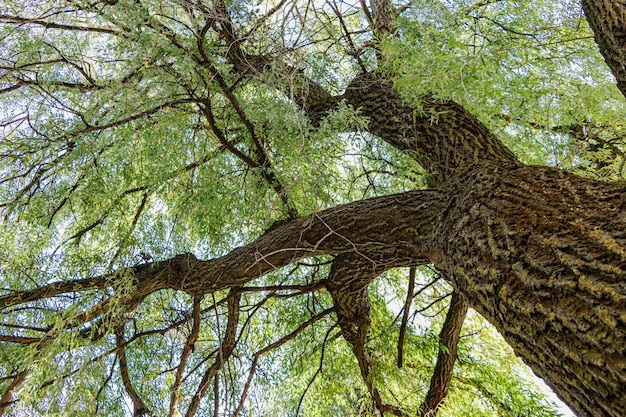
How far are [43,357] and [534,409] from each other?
2.33 m

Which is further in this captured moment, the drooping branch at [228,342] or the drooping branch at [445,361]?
the drooping branch at [445,361]

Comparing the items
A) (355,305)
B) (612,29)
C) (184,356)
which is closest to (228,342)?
(184,356)

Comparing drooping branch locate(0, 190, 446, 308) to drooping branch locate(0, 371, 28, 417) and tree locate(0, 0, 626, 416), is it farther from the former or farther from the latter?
drooping branch locate(0, 371, 28, 417)

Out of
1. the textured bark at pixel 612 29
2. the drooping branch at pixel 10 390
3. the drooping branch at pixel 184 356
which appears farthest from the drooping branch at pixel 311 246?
the textured bark at pixel 612 29

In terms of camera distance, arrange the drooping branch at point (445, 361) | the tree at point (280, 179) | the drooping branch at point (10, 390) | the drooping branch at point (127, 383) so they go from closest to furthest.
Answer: the tree at point (280, 179) → the drooping branch at point (10, 390) → the drooping branch at point (127, 383) → the drooping branch at point (445, 361)

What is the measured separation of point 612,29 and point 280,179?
4.77 ft

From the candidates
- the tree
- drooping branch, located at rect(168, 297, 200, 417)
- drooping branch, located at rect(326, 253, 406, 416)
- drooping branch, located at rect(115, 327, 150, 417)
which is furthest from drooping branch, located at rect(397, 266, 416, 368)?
drooping branch, located at rect(115, 327, 150, 417)

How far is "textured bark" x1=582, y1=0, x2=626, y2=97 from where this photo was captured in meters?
1.45

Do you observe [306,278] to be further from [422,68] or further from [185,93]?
[422,68]

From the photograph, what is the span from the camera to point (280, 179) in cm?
252

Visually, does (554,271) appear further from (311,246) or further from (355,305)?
(355,305)

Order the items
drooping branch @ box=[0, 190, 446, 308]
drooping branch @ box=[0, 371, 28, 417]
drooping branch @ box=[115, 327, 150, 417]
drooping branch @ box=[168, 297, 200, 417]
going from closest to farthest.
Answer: drooping branch @ box=[0, 190, 446, 308], drooping branch @ box=[0, 371, 28, 417], drooping branch @ box=[168, 297, 200, 417], drooping branch @ box=[115, 327, 150, 417]

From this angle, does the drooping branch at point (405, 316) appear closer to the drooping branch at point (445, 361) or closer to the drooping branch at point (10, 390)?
the drooping branch at point (445, 361)

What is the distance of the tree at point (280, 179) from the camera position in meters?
1.78
